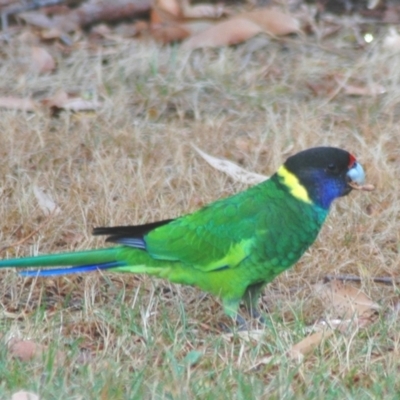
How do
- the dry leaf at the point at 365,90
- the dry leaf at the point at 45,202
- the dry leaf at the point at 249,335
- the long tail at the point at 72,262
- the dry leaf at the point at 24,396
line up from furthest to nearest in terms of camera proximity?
1. the dry leaf at the point at 365,90
2. the dry leaf at the point at 45,202
3. the long tail at the point at 72,262
4. the dry leaf at the point at 249,335
5. the dry leaf at the point at 24,396

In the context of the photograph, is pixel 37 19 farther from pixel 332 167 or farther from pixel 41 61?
pixel 332 167

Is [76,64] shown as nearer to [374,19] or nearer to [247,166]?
[247,166]

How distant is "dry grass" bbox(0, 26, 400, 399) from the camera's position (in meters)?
3.43

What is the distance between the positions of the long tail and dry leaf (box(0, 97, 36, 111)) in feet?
5.86

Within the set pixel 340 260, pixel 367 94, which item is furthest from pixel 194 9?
pixel 340 260

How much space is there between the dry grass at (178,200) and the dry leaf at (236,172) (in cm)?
5

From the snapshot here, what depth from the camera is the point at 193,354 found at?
360cm

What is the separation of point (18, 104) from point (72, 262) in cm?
195

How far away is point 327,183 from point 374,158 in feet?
3.59

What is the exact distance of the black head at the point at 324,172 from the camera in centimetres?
394

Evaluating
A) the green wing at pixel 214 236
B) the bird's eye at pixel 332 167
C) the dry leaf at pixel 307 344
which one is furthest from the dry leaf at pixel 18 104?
the dry leaf at pixel 307 344

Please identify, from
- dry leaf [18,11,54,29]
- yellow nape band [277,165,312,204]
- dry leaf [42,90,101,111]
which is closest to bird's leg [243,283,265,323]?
yellow nape band [277,165,312,204]

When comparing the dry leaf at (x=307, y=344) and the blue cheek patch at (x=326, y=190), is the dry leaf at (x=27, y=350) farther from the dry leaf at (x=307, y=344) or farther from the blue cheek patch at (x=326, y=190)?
the blue cheek patch at (x=326, y=190)

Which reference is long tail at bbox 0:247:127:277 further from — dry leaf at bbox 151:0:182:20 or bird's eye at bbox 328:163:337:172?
dry leaf at bbox 151:0:182:20
